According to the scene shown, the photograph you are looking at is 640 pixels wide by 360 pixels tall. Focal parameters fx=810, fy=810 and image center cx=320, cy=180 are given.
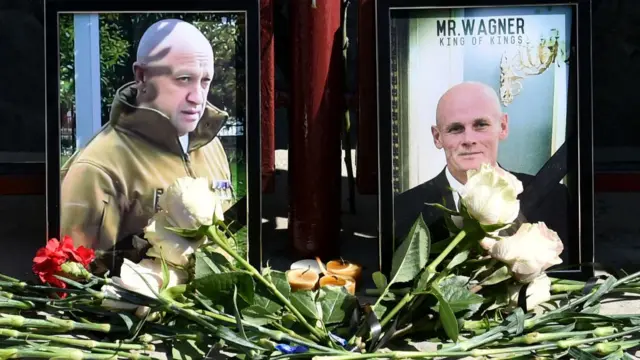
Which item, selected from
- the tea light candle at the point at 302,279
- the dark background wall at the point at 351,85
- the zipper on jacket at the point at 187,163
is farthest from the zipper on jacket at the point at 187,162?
the dark background wall at the point at 351,85

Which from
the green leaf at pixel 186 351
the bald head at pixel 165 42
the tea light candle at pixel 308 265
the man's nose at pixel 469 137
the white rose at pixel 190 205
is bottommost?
the green leaf at pixel 186 351

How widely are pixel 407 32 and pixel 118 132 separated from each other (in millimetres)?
879

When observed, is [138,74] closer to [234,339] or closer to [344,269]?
[344,269]

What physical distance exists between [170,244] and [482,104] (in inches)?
39.5

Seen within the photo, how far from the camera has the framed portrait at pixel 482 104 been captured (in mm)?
2324

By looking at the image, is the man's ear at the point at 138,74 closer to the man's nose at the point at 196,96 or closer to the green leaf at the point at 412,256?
the man's nose at the point at 196,96

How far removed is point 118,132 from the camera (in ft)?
7.61

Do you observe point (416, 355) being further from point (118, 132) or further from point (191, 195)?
point (118, 132)

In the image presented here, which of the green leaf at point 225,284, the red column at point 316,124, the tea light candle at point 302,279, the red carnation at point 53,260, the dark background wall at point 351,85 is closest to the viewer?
the green leaf at point 225,284

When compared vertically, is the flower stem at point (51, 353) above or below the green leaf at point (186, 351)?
above

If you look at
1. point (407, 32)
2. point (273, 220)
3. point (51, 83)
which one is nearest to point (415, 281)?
point (407, 32)

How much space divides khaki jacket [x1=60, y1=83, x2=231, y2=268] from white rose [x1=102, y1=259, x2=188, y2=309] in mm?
418

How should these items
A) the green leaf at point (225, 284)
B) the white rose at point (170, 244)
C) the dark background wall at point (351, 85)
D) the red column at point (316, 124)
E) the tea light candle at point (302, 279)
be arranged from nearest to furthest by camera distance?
the green leaf at point (225, 284) < the white rose at point (170, 244) < the tea light candle at point (302, 279) < the red column at point (316, 124) < the dark background wall at point (351, 85)

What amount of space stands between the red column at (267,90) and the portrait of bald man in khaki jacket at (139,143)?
0.38 metres
